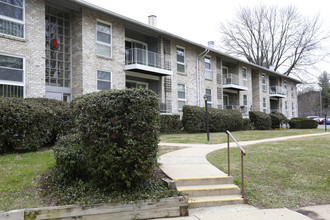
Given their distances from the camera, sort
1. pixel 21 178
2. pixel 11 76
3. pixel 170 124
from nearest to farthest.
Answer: pixel 21 178 < pixel 11 76 < pixel 170 124

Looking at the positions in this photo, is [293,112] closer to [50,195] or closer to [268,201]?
[268,201]

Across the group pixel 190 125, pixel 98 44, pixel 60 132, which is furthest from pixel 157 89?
pixel 60 132

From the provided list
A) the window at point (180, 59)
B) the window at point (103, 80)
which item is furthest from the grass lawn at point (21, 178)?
the window at point (180, 59)

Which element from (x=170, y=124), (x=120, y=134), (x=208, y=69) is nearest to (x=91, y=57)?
(x=170, y=124)

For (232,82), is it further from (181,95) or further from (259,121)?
(181,95)

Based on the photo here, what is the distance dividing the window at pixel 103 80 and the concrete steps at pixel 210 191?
10615 mm

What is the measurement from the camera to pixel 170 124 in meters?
17.6

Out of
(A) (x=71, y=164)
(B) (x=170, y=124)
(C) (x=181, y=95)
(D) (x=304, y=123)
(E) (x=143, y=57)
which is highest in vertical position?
(E) (x=143, y=57)

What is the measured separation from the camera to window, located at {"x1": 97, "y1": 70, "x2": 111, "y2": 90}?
15367mm

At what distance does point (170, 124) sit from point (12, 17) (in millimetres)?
10172

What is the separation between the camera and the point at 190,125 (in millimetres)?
17562

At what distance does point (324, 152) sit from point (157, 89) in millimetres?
12065

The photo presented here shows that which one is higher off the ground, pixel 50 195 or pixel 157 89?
pixel 157 89

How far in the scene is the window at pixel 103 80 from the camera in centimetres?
1537
